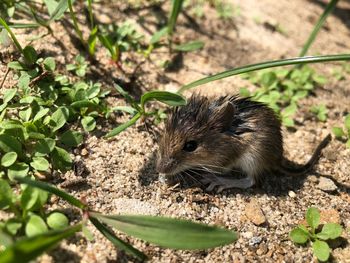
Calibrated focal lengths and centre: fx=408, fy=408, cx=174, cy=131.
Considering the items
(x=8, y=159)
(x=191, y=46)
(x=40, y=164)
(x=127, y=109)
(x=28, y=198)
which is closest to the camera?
(x=28, y=198)

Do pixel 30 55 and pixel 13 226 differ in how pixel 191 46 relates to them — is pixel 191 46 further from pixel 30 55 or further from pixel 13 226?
pixel 13 226

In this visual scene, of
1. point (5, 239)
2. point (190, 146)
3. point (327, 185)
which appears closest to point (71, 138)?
point (190, 146)

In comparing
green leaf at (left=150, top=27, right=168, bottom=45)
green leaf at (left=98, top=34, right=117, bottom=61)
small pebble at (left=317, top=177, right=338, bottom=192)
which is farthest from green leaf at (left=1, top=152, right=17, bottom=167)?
small pebble at (left=317, top=177, right=338, bottom=192)

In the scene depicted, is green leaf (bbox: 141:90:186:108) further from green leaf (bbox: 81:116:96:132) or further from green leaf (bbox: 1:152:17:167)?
green leaf (bbox: 1:152:17:167)

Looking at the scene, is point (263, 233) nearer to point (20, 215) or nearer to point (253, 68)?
point (253, 68)

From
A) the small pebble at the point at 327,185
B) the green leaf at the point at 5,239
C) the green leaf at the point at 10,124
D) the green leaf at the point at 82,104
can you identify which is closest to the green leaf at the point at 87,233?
the green leaf at the point at 5,239

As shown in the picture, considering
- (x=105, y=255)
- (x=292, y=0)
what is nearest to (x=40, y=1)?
(x=105, y=255)
